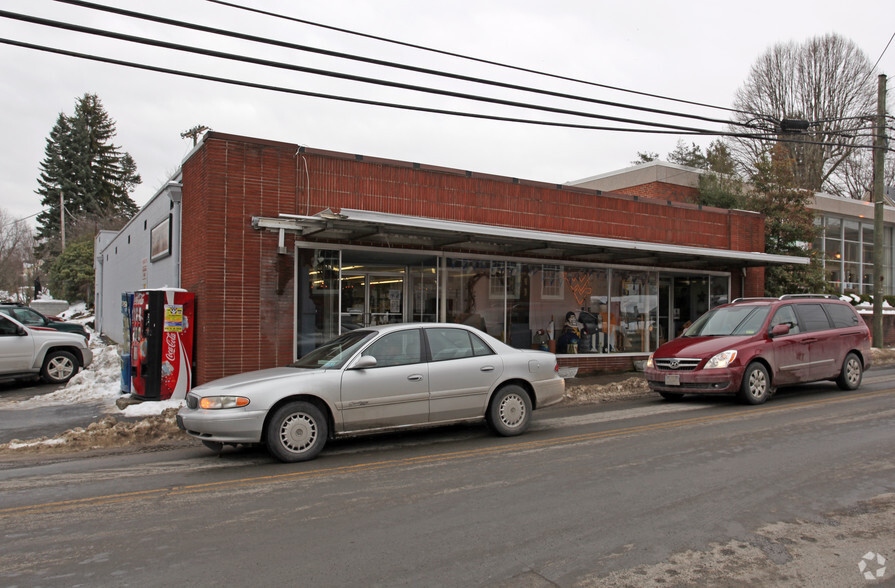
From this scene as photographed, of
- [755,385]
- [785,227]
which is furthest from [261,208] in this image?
[785,227]

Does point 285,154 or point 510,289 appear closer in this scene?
point 285,154

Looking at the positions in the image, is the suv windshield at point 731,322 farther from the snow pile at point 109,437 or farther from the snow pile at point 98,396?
the snow pile at point 98,396

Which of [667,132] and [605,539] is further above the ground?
[667,132]

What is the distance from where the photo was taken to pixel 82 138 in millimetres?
62125

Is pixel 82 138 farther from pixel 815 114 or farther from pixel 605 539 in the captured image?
pixel 605 539

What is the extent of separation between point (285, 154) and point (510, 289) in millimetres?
6121

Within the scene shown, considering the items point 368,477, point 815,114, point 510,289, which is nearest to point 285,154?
point 510,289

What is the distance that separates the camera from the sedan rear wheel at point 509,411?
830 centimetres

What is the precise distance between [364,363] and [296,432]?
1.08 meters

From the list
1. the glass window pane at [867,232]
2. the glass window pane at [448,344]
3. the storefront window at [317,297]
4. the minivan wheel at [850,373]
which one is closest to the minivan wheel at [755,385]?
the minivan wheel at [850,373]

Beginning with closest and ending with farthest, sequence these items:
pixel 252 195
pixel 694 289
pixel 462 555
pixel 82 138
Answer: pixel 462 555 → pixel 252 195 → pixel 694 289 → pixel 82 138

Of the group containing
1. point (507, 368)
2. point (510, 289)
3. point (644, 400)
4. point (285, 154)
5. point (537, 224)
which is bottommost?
point (644, 400)

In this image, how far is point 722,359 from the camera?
34.8ft

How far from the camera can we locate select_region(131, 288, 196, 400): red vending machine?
37.1ft
